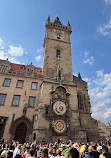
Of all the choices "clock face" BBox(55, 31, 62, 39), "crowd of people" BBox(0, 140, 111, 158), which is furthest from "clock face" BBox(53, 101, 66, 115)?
"clock face" BBox(55, 31, 62, 39)

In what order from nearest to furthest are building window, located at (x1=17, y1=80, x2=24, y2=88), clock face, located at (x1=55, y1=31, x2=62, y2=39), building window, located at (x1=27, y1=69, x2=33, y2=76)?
building window, located at (x1=17, y1=80, x2=24, y2=88) → building window, located at (x1=27, y1=69, x2=33, y2=76) → clock face, located at (x1=55, y1=31, x2=62, y2=39)

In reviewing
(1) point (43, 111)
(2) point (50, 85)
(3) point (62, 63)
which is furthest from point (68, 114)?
(3) point (62, 63)

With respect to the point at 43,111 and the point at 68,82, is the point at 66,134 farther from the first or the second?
the point at 68,82

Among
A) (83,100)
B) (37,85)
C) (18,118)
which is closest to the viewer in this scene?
(18,118)

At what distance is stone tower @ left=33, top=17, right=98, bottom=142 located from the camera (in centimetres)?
1675

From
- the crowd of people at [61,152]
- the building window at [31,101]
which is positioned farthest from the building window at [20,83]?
the crowd of people at [61,152]

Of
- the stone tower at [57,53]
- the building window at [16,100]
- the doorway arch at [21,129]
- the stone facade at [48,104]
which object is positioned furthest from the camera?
the stone tower at [57,53]

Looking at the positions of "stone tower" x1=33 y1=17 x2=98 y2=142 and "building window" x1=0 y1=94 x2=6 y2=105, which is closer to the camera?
"stone tower" x1=33 y1=17 x2=98 y2=142

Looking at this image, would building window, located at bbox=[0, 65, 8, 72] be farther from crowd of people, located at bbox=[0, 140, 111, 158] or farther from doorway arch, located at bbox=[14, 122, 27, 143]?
crowd of people, located at bbox=[0, 140, 111, 158]

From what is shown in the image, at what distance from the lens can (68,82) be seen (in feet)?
73.8

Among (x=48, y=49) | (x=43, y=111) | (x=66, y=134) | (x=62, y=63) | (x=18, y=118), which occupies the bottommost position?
(x=66, y=134)

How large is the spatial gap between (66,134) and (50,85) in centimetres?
903

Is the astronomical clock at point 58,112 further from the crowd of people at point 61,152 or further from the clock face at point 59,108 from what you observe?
the crowd of people at point 61,152

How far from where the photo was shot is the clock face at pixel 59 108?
17878 millimetres
